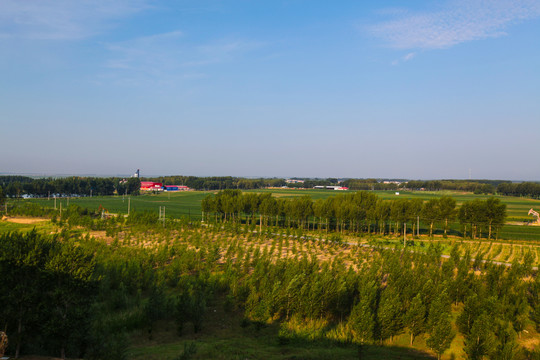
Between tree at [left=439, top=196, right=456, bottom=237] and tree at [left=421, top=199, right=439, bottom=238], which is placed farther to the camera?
tree at [left=421, top=199, right=439, bottom=238]

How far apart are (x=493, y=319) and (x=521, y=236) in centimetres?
4637

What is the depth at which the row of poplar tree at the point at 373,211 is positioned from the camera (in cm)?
5397

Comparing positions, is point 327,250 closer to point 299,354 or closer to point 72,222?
point 299,354

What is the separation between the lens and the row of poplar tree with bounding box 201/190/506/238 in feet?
177

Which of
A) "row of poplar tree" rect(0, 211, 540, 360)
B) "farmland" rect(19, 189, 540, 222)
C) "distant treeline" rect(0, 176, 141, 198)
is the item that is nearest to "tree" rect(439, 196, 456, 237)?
"row of poplar tree" rect(0, 211, 540, 360)

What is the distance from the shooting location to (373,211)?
58.1 m

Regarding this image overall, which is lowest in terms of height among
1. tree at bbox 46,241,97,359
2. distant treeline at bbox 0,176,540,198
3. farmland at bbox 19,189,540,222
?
farmland at bbox 19,189,540,222

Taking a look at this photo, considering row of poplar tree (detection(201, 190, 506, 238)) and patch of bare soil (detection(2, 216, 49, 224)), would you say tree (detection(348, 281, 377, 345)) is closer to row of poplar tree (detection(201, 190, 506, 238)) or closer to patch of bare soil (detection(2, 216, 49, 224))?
row of poplar tree (detection(201, 190, 506, 238))

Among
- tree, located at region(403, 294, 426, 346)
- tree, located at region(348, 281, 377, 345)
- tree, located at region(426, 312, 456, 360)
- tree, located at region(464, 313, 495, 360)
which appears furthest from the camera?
tree, located at region(403, 294, 426, 346)

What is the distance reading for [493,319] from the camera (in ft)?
65.0

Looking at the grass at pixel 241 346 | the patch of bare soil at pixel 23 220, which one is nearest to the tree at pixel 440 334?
the grass at pixel 241 346

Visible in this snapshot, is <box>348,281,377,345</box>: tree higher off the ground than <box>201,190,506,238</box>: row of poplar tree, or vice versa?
<box>201,190,506,238</box>: row of poplar tree

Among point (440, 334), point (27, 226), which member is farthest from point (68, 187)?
point (440, 334)

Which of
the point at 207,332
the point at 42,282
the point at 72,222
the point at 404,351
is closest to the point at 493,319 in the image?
the point at 404,351
